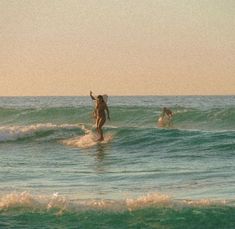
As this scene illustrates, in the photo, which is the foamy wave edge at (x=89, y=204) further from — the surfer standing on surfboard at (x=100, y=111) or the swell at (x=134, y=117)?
the swell at (x=134, y=117)

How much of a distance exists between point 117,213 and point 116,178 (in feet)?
12.9

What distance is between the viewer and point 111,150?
1977cm

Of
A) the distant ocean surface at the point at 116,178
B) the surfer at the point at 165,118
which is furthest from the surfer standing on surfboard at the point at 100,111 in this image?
the surfer at the point at 165,118

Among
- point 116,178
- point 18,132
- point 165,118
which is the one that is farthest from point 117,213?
point 165,118

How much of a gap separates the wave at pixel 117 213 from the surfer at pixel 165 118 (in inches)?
932

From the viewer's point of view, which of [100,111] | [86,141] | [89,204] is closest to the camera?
[89,204]

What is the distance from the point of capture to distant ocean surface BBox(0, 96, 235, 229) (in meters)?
8.43

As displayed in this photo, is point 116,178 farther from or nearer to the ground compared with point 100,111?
nearer to the ground

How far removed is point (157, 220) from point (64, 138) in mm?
16655

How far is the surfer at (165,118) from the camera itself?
32656mm

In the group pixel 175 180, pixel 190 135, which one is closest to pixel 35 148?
pixel 190 135

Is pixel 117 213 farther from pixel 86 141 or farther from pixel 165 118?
pixel 165 118

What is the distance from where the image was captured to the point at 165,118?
112 ft

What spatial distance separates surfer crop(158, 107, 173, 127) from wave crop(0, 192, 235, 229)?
77.6ft
